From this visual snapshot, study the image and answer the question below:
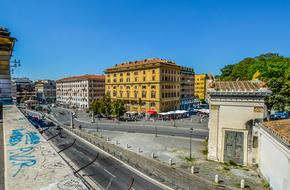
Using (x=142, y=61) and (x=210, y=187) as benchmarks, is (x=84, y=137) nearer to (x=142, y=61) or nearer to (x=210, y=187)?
(x=210, y=187)

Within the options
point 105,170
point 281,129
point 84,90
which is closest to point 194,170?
point 281,129

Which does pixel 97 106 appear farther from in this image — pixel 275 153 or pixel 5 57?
pixel 275 153

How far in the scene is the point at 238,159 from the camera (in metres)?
21.2

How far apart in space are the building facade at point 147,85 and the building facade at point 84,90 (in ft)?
65.4

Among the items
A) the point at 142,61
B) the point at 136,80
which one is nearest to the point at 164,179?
the point at 136,80

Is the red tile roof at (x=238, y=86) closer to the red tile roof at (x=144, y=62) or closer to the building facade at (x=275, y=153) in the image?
the building facade at (x=275, y=153)

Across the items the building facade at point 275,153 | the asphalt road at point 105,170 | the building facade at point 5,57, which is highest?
the building facade at point 5,57

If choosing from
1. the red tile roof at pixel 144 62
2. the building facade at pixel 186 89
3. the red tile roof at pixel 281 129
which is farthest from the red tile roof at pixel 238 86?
the building facade at pixel 186 89

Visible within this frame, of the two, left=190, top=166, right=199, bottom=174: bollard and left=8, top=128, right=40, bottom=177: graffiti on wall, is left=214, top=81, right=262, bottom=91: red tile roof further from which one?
left=8, top=128, right=40, bottom=177: graffiti on wall

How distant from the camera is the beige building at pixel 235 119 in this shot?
66.8 feet

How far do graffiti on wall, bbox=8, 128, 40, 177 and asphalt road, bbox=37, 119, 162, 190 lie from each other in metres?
12.5

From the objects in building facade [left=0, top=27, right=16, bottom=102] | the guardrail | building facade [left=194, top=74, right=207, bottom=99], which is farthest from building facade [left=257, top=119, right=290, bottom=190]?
building facade [left=194, top=74, right=207, bottom=99]

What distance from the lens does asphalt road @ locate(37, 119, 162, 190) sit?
62.7 feet

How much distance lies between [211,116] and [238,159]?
5377 millimetres
